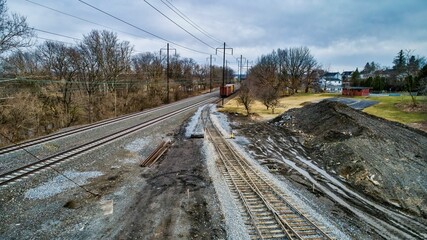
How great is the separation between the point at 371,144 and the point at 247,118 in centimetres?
1812

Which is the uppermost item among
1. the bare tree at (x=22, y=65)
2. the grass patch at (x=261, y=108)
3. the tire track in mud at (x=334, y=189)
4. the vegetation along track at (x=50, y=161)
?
the bare tree at (x=22, y=65)

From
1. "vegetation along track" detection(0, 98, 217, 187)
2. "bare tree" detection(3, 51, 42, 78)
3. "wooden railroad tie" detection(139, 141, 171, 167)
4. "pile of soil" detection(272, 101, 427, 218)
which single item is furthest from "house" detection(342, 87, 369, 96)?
"bare tree" detection(3, 51, 42, 78)

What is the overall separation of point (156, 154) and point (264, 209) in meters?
8.91

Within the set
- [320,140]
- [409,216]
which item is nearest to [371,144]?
[320,140]

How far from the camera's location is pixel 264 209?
9750mm

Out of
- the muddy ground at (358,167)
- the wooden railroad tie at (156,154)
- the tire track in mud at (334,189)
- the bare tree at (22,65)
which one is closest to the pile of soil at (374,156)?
the muddy ground at (358,167)

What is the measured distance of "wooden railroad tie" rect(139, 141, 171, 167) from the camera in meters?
14.9

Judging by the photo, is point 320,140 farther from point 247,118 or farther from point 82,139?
point 82,139

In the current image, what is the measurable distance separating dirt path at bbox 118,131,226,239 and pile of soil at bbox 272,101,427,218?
754 centimetres

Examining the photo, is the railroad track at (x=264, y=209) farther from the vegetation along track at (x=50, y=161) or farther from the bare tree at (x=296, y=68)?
the bare tree at (x=296, y=68)

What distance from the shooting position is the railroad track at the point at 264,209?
26.8ft

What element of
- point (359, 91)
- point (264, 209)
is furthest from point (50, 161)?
point (359, 91)

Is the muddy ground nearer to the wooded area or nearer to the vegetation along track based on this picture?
the vegetation along track

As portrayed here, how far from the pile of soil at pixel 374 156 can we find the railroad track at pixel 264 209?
15.1 ft
